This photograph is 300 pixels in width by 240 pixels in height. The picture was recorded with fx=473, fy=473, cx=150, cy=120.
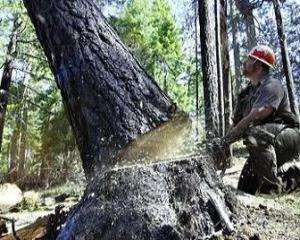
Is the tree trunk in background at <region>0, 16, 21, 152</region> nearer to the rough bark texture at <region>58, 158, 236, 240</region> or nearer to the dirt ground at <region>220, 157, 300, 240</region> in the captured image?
the dirt ground at <region>220, 157, 300, 240</region>

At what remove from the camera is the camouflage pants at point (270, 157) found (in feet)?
17.5

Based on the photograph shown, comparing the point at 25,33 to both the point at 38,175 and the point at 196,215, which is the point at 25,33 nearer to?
the point at 38,175

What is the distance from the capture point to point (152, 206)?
3016mm

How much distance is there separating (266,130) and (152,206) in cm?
268

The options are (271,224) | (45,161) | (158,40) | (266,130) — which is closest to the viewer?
(271,224)

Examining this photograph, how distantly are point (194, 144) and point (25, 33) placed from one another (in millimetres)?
Answer: 15309

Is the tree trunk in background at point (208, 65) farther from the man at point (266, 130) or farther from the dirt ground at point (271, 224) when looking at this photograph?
the dirt ground at point (271, 224)

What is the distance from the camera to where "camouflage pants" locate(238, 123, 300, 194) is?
17.5 feet

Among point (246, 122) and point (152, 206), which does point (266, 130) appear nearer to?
point (246, 122)

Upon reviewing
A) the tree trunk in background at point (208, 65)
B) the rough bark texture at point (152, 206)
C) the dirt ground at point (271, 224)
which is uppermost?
the tree trunk in background at point (208, 65)

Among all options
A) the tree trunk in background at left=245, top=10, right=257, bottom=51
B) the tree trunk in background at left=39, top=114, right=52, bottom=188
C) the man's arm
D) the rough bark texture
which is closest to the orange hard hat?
the man's arm

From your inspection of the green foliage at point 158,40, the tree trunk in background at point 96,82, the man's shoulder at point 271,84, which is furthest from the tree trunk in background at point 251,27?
the tree trunk in background at point 96,82

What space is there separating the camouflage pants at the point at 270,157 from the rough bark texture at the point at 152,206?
7.11 feet

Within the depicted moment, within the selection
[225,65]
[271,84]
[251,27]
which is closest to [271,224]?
[271,84]
